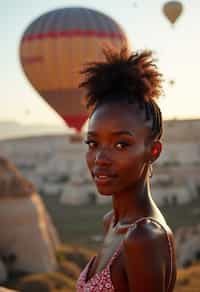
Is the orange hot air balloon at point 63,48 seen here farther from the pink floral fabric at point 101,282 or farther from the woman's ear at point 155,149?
the pink floral fabric at point 101,282

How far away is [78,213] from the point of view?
137 feet

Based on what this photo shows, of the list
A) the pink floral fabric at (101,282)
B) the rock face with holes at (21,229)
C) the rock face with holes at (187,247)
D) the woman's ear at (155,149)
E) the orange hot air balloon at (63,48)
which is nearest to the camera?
the pink floral fabric at (101,282)

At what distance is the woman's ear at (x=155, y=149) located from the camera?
223cm

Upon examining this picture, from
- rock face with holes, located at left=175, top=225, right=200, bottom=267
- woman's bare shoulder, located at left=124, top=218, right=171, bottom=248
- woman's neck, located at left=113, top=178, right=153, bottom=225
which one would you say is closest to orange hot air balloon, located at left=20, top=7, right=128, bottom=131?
rock face with holes, located at left=175, top=225, right=200, bottom=267

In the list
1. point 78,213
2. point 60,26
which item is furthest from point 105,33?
point 78,213

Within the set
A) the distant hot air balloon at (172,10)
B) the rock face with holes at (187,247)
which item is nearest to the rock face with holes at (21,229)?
the rock face with holes at (187,247)

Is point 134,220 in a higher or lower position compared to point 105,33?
higher

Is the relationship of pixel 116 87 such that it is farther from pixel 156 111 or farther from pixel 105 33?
pixel 105 33

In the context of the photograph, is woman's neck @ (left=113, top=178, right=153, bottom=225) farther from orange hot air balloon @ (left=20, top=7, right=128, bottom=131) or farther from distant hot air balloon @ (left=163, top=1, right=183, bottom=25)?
distant hot air balloon @ (left=163, top=1, right=183, bottom=25)

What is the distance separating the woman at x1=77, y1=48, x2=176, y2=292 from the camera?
1979mm

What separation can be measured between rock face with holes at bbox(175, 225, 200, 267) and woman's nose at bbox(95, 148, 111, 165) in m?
23.4

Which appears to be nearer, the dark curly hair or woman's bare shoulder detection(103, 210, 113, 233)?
the dark curly hair

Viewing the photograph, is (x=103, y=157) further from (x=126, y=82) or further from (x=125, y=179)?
(x=126, y=82)

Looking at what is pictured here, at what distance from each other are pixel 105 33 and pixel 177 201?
59.9ft
